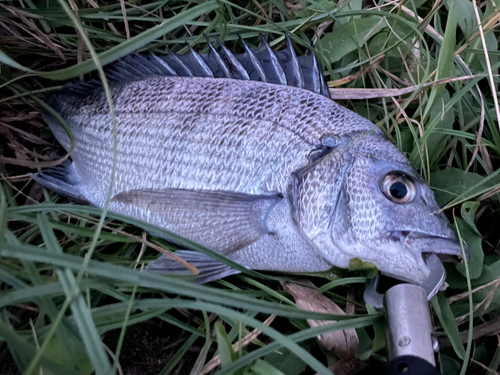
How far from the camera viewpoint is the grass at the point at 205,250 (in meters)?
1.08

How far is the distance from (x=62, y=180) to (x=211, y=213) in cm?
79

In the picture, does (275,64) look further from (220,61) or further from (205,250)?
(205,250)

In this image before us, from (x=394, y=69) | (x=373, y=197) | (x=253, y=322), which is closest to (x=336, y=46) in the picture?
(x=394, y=69)

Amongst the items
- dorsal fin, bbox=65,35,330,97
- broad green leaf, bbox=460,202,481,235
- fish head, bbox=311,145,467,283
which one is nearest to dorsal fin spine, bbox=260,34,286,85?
dorsal fin, bbox=65,35,330,97

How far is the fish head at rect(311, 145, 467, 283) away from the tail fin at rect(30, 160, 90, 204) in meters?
1.11

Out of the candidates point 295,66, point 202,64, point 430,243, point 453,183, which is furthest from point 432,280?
point 202,64

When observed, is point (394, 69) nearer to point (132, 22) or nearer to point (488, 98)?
point (488, 98)

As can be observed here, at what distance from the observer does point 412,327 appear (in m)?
1.01

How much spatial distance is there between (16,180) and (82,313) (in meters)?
0.92

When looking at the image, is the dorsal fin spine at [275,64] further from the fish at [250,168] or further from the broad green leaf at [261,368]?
the broad green leaf at [261,368]

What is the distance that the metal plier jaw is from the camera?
3.08 feet

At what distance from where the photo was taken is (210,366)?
124cm

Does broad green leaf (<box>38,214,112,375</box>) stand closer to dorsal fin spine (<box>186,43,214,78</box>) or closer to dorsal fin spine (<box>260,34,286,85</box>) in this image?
dorsal fin spine (<box>186,43,214,78</box>)

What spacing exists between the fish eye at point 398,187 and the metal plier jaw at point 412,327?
224 mm
